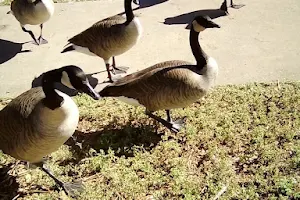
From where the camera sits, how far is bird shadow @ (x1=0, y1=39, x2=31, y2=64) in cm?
591

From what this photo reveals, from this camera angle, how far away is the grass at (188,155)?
3.62m

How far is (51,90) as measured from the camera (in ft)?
10.4

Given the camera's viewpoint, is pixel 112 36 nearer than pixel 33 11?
Yes

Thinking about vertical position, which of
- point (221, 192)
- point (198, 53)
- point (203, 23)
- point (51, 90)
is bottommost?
point (221, 192)

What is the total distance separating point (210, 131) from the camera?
423 centimetres

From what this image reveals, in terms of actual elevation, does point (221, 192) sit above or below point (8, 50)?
below

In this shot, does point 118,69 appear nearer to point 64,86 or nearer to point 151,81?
point 64,86

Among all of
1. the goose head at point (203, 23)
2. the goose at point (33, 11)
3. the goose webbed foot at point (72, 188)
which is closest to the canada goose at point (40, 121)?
the goose webbed foot at point (72, 188)

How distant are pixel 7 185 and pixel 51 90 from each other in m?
1.21

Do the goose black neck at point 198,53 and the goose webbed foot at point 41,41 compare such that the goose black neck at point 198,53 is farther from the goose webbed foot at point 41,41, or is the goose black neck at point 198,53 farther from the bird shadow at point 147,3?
the bird shadow at point 147,3

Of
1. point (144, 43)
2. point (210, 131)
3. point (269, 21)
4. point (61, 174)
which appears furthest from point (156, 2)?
point (61, 174)

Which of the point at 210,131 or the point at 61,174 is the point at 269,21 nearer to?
the point at 210,131

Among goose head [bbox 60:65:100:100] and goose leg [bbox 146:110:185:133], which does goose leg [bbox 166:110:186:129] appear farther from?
goose head [bbox 60:65:100:100]

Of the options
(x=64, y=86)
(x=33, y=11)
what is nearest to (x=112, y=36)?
(x=64, y=86)
